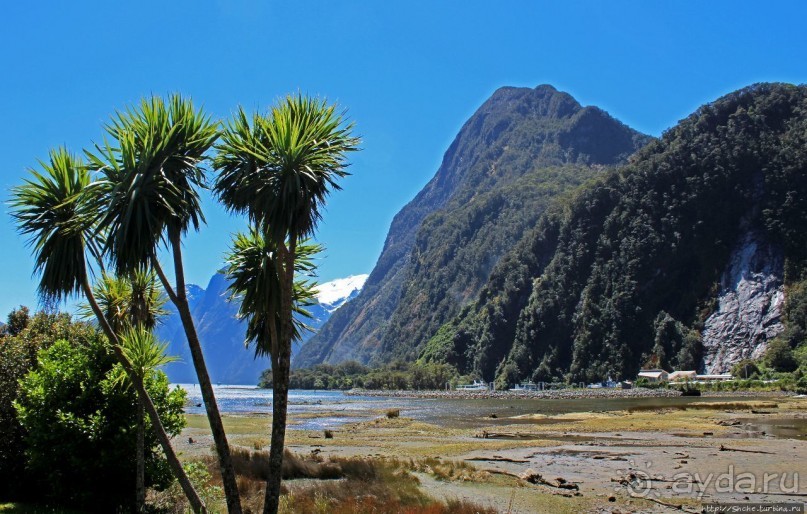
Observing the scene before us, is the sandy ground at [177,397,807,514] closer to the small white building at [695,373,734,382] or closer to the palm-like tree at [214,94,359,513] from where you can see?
the palm-like tree at [214,94,359,513]

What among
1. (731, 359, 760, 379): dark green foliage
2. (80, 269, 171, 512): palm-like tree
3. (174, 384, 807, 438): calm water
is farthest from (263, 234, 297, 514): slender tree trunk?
(731, 359, 760, 379): dark green foliage

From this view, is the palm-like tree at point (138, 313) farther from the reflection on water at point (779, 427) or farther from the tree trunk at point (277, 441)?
the reflection on water at point (779, 427)

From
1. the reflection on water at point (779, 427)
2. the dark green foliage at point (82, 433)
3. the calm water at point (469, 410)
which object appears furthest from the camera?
the calm water at point (469, 410)

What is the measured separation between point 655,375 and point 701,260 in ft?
143

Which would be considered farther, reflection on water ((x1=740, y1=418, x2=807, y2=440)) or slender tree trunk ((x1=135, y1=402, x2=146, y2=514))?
reflection on water ((x1=740, y1=418, x2=807, y2=440))

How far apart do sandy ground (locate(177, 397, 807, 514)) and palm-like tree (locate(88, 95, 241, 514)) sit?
9950 millimetres

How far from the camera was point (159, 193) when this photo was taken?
11.1 meters

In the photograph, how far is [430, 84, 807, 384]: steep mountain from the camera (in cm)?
15138

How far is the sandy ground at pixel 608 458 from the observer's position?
18.6m

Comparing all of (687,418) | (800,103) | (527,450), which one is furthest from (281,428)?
(800,103)

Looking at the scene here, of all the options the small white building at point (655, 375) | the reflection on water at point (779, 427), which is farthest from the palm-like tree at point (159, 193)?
the small white building at point (655, 375)

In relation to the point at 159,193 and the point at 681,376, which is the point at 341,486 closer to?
the point at 159,193

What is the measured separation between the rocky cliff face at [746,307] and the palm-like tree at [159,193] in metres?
150

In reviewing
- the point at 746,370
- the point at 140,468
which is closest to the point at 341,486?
the point at 140,468
